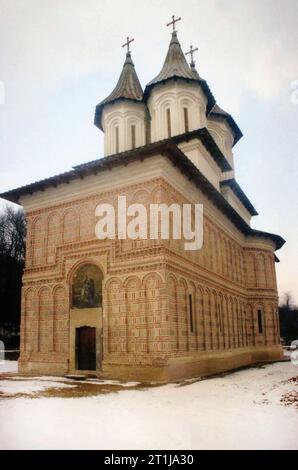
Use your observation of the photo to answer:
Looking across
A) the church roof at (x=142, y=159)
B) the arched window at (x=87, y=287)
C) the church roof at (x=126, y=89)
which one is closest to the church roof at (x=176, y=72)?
the church roof at (x=126, y=89)

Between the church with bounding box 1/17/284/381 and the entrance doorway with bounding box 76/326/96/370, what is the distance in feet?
0.12

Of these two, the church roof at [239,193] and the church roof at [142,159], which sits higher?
the church roof at [239,193]

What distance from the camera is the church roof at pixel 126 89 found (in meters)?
20.7

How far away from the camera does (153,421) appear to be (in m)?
6.90

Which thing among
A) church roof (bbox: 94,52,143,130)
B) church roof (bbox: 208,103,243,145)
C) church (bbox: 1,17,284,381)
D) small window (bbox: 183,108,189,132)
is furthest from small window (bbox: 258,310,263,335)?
church roof (bbox: 94,52,143,130)

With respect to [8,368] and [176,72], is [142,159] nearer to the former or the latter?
[176,72]

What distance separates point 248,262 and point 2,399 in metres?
17.9

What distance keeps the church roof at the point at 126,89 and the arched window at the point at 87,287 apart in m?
10.1

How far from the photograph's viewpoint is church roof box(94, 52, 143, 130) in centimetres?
2069

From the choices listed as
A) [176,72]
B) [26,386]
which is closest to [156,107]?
[176,72]

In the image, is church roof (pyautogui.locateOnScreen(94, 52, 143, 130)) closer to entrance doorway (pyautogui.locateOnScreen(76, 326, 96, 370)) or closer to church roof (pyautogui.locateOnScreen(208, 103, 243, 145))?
church roof (pyautogui.locateOnScreen(208, 103, 243, 145))

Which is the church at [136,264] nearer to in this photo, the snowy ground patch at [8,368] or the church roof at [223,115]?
the snowy ground patch at [8,368]

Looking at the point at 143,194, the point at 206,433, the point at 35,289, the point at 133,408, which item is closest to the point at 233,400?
the point at 133,408

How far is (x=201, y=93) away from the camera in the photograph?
19.9m
